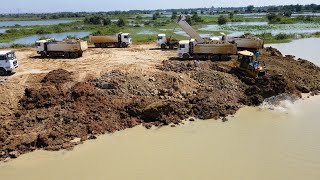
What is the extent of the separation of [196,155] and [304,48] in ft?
109

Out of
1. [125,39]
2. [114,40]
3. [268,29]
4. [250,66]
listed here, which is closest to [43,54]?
[114,40]

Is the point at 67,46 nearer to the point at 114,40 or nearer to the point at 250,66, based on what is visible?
the point at 114,40

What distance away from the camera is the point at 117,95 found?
22.3m

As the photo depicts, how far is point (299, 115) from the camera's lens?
2097cm

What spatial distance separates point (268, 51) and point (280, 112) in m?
16.8

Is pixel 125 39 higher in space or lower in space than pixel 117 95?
higher

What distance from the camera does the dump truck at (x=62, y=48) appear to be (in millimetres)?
31672

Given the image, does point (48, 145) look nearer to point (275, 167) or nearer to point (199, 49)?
point (275, 167)

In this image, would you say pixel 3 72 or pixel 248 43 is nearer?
pixel 3 72

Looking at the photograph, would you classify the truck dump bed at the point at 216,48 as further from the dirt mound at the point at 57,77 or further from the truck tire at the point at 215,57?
the dirt mound at the point at 57,77

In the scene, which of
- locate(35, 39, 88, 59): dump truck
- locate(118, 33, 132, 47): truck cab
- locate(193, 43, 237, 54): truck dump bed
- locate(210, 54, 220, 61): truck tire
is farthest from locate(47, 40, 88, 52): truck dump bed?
locate(210, 54, 220, 61): truck tire

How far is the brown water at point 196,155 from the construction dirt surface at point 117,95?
991 mm

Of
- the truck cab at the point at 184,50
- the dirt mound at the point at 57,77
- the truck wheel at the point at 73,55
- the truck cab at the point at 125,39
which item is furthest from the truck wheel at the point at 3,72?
the truck cab at the point at 125,39

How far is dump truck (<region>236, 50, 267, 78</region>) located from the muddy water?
1216cm
